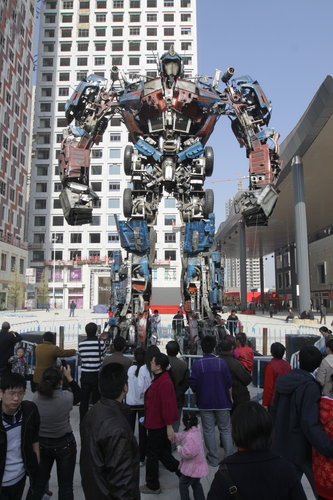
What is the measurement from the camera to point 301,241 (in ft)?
72.8

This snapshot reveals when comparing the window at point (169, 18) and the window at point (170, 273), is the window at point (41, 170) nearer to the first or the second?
the window at point (170, 273)

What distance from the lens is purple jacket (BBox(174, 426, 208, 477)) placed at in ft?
11.0

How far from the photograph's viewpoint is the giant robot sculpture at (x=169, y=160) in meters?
9.16

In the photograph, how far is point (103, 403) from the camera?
2.45 meters

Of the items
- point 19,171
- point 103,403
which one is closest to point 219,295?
point 103,403

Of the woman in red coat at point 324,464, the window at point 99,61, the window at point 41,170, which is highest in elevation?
the window at point 99,61

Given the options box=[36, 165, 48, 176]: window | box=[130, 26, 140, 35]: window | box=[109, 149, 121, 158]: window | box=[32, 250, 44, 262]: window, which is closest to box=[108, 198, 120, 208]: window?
box=[109, 149, 121, 158]: window

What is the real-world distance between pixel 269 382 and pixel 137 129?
25.4 feet

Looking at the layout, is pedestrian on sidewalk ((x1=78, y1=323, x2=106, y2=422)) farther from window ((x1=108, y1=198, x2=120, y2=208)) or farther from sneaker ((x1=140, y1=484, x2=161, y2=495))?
window ((x1=108, y1=198, x2=120, y2=208))

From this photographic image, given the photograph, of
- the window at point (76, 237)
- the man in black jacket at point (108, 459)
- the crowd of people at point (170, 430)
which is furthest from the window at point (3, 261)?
the man in black jacket at point (108, 459)

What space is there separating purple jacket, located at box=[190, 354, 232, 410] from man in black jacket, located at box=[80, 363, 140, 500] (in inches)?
82.5

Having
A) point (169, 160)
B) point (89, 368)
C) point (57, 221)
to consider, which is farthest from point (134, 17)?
point (89, 368)

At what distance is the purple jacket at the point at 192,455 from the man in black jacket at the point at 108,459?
46.5 inches

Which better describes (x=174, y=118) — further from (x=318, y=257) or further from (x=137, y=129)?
(x=318, y=257)
